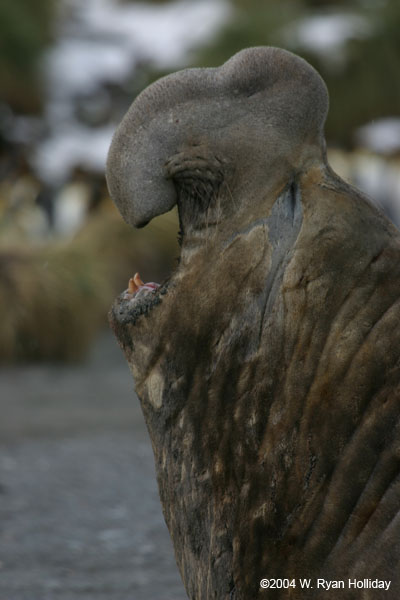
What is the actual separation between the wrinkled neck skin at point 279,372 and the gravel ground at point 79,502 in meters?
1.74

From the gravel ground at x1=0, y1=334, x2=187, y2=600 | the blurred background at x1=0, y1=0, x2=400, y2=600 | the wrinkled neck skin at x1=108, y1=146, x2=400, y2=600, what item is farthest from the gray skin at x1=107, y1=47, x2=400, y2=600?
the gravel ground at x1=0, y1=334, x2=187, y2=600

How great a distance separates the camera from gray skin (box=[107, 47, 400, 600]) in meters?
1.63

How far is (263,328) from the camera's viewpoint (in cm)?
166

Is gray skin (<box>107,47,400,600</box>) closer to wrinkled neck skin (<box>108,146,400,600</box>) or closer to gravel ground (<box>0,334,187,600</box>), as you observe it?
wrinkled neck skin (<box>108,146,400,600</box>)

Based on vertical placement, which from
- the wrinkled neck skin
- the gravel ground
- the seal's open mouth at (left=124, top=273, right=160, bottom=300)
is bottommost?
the wrinkled neck skin

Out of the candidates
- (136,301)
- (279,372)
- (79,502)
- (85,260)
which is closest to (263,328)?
(279,372)

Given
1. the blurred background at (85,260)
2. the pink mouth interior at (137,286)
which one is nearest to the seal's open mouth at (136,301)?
the pink mouth interior at (137,286)

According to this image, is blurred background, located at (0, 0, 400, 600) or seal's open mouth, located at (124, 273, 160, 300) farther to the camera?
blurred background, located at (0, 0, 400, 600)

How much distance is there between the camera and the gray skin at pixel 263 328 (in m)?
1.63

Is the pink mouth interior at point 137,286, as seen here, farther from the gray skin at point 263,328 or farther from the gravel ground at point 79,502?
the gravel ground at point 79,502

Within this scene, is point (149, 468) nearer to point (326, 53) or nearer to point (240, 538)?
point (240, 538)

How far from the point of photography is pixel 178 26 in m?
37.5

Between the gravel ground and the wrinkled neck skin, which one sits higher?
the gravel ground

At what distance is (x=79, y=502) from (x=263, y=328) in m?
Answer: 3.31
